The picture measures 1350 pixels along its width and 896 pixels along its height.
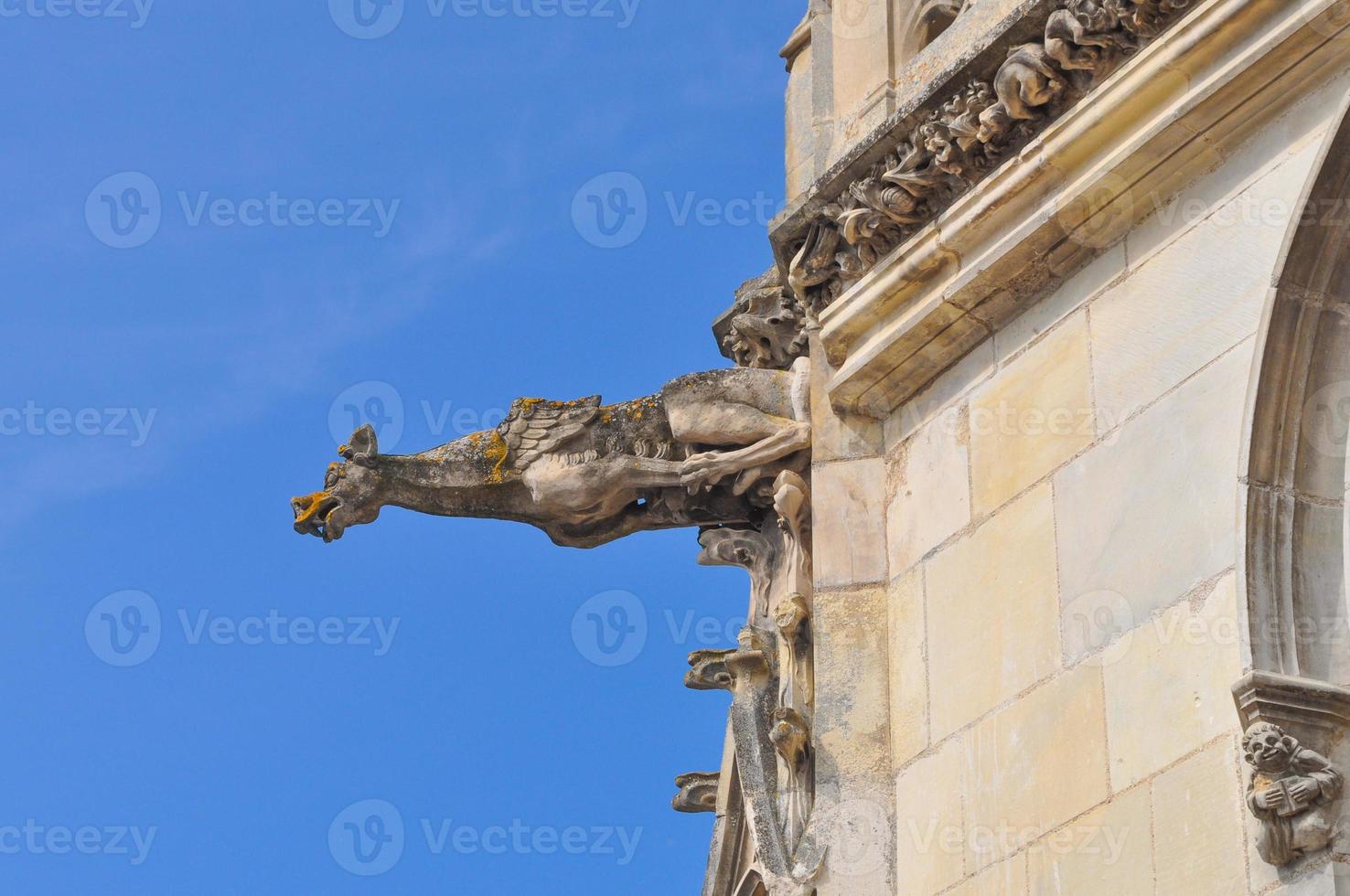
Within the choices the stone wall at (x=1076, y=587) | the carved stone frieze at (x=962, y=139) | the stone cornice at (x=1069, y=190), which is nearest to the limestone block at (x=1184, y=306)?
the stone wall at (x=1076, y=587)

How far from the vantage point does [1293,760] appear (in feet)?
22.1

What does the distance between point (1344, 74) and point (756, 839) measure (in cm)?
323

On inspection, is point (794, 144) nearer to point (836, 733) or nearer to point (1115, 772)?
point (836, 733)

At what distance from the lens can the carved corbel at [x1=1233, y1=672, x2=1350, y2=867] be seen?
262 inches

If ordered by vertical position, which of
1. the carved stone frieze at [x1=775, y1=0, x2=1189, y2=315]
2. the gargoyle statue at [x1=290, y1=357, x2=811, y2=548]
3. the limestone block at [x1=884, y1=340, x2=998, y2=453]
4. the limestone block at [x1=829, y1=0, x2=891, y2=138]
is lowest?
the limestone block at [x1=884, y1=340, x2=998, y2=453]

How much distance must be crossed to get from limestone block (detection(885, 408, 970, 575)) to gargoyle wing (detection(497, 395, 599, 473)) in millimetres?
1547

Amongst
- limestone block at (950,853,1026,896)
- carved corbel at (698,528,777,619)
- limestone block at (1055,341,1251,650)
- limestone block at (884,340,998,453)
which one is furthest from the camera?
carved corbel at (698,528,777,619)

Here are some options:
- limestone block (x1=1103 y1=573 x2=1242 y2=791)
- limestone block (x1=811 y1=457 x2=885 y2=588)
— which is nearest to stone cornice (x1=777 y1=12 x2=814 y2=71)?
limestone block (x1=811 y1=457 x2=885 y2=588)

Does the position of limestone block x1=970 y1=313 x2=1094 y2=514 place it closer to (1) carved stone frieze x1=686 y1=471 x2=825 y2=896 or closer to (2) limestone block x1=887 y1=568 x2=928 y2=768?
(2) limestone block x1=887 y1=568 x2=928 y2=768

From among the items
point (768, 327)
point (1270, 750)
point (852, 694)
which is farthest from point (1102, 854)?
point (768, 327)

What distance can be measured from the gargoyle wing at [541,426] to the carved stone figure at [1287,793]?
390 cm

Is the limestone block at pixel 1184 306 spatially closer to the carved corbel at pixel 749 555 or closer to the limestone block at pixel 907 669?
the limestone block at pixel 907 669

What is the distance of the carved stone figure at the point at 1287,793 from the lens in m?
6.63

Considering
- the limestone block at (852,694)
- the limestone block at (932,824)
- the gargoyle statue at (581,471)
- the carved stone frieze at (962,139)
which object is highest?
the carved stone frieze at (962,139)
